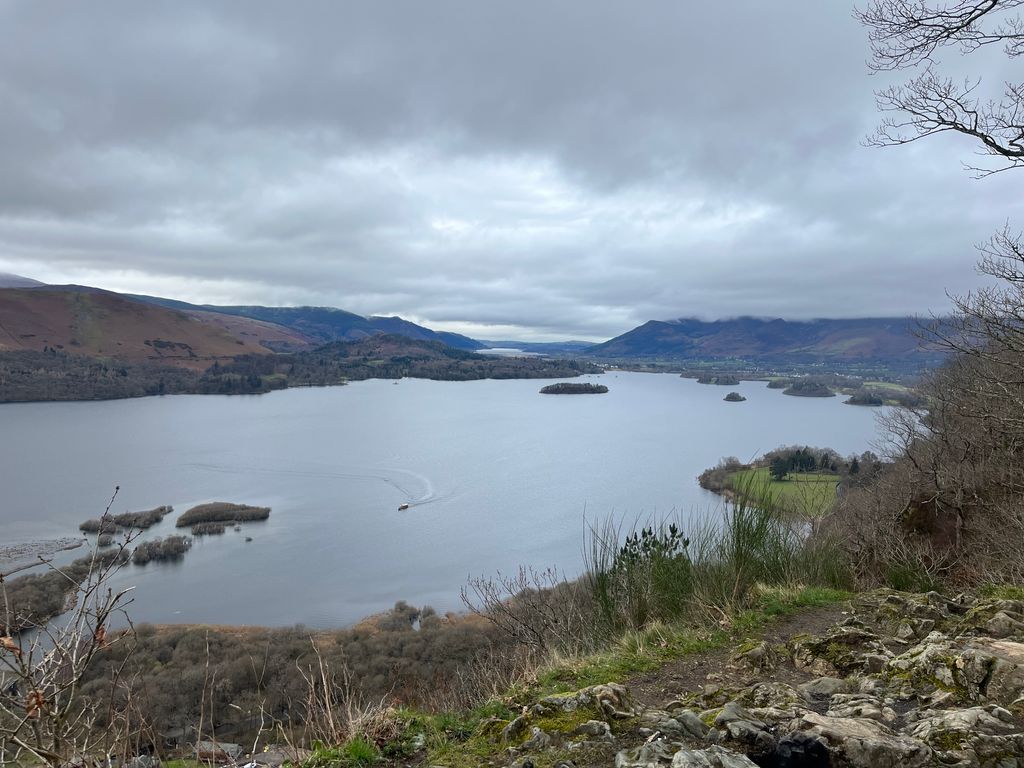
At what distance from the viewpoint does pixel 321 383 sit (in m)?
132

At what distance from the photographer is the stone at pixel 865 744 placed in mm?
2043

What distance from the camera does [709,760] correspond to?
2076 mm

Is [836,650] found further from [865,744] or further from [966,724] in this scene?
[865,744]

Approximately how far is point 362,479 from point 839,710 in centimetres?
4881

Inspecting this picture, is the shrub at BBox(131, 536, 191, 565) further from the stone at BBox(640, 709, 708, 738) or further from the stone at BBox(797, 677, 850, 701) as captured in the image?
the stone at BBox(797, 677, 850, 701)

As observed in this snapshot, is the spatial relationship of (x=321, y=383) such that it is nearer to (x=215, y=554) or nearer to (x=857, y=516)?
(x=215, y=554)

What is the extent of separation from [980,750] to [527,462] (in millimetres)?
51475

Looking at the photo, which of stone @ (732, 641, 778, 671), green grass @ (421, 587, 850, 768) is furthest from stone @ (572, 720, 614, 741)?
stone @ (732, 641, 778, 671)

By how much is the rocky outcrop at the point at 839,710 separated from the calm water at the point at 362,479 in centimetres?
568

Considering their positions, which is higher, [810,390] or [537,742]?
[537,742]

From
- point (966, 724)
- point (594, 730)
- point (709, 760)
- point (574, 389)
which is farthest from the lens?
point (574, 389)

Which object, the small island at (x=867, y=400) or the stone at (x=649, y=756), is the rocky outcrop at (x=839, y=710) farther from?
the small island at (x=867, y=400)

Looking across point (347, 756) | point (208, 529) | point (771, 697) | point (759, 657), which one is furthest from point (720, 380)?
point (347, 756)

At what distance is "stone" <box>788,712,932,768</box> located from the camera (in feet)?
6.70
